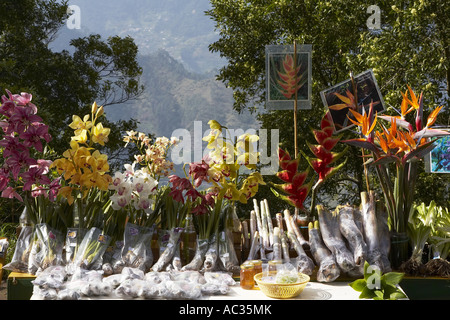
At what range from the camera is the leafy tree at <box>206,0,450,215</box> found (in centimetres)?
539

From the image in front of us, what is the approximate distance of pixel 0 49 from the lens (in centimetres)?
784

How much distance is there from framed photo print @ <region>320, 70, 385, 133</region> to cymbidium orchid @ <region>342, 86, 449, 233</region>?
0.18 m

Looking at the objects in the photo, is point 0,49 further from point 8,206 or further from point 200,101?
point 200,101

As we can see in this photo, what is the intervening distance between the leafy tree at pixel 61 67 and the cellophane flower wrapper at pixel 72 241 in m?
5.34

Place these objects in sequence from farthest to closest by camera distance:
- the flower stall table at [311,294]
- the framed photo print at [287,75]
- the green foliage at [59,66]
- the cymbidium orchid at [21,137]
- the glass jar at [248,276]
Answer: the green foliage at [59,66] → the framed photo print at [287,75] → the cymbidium orchid at [21,137] → the glass jar at [248,276] → the flower stall table at [311,294]

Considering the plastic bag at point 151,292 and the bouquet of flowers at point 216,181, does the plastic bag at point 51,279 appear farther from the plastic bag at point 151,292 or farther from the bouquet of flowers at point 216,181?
the bouquet of flowers at point 216,181

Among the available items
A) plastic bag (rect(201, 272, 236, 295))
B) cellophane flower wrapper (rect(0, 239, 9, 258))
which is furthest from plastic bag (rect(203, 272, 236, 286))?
cellophane flower wrapper (rect(0, 239, 9, 258))

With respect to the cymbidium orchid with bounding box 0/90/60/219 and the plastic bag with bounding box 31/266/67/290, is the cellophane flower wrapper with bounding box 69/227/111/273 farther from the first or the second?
the cymbidium orchid with bounding box 0/90/60/219

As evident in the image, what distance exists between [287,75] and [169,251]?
0.98 meters

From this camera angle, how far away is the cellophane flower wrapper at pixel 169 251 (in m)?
2.04

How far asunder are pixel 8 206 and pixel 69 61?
278cm

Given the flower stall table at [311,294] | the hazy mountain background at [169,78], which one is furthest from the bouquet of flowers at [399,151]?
the hazy mountain background at [169,78]

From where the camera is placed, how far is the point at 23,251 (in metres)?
2.13

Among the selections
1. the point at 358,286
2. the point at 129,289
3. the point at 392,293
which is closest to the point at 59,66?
the point at 129,289
